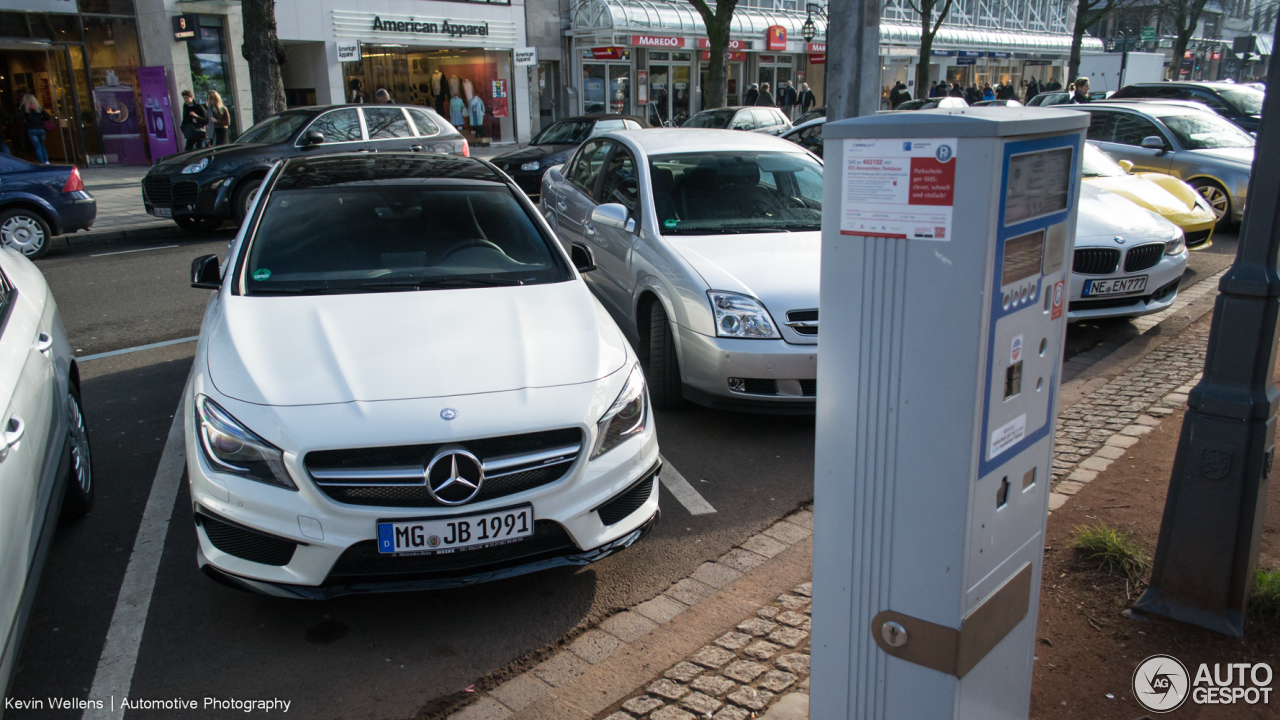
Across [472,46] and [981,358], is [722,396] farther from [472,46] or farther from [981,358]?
[472,46]

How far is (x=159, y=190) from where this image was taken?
39.7 ft

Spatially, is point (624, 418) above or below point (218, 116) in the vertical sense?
below

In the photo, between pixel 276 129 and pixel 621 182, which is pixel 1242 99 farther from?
pixel 276 129

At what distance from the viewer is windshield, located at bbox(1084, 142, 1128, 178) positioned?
354 inches

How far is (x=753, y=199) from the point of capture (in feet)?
20.4

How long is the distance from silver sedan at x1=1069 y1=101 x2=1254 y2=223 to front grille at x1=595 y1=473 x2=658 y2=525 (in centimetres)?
1011

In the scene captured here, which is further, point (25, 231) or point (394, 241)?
point (25, 231)

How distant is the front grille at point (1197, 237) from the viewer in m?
9.16

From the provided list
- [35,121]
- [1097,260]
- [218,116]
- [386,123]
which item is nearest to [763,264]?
[1097,260]

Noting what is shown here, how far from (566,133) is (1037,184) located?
48.1 feet

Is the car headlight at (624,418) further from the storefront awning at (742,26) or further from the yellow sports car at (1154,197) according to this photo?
the storefront awning at (742,26)

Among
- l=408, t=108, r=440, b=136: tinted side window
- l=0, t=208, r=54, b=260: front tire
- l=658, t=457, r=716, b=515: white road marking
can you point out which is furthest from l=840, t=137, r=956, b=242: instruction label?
l=408, t=108, r=440, b=136: tinted side window

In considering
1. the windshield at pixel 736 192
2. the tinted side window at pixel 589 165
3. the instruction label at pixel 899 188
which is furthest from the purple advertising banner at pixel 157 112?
the instruction label at pixel 899 188

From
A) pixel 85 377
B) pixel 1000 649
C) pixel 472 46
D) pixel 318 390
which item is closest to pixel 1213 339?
pixel 1000 649
